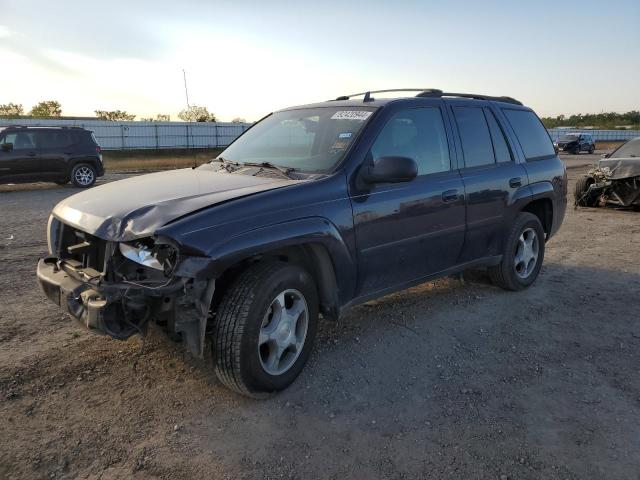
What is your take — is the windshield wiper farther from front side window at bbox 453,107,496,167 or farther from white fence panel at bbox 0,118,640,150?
white fence panel at bbox 0,118,640,150

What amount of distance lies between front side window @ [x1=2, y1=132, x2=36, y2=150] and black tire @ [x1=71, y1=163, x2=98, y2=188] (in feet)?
3.96

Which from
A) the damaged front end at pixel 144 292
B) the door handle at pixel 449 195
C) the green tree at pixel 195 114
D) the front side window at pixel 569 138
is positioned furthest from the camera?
the green tree at pixel 195 114

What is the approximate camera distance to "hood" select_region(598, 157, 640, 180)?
10.0m

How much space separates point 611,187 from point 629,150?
890mm

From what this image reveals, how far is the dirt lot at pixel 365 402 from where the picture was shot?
2633mm

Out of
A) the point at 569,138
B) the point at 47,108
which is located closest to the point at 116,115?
the point at 47,108

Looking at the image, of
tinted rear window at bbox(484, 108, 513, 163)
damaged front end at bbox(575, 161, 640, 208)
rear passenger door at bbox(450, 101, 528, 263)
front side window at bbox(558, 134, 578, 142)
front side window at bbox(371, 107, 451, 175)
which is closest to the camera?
front side window at bbox(371, 107, 451, 175)

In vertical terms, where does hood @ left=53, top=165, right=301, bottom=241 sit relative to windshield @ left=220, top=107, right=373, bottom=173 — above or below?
below

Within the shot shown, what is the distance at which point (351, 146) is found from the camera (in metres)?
3.68

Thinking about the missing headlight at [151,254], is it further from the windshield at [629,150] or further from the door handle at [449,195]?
the windshield at [629,150]

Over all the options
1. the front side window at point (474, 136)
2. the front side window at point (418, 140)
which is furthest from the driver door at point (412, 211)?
the front side window at point (474, 136)

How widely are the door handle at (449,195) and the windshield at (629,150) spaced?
320 inches

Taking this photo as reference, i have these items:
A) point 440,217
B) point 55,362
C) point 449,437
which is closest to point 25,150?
point 55,362

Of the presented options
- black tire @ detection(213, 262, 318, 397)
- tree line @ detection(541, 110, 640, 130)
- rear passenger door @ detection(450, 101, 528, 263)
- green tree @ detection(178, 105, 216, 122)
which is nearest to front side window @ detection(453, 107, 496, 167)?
rear passenger door @ detection(450, 101, 528, 263)
